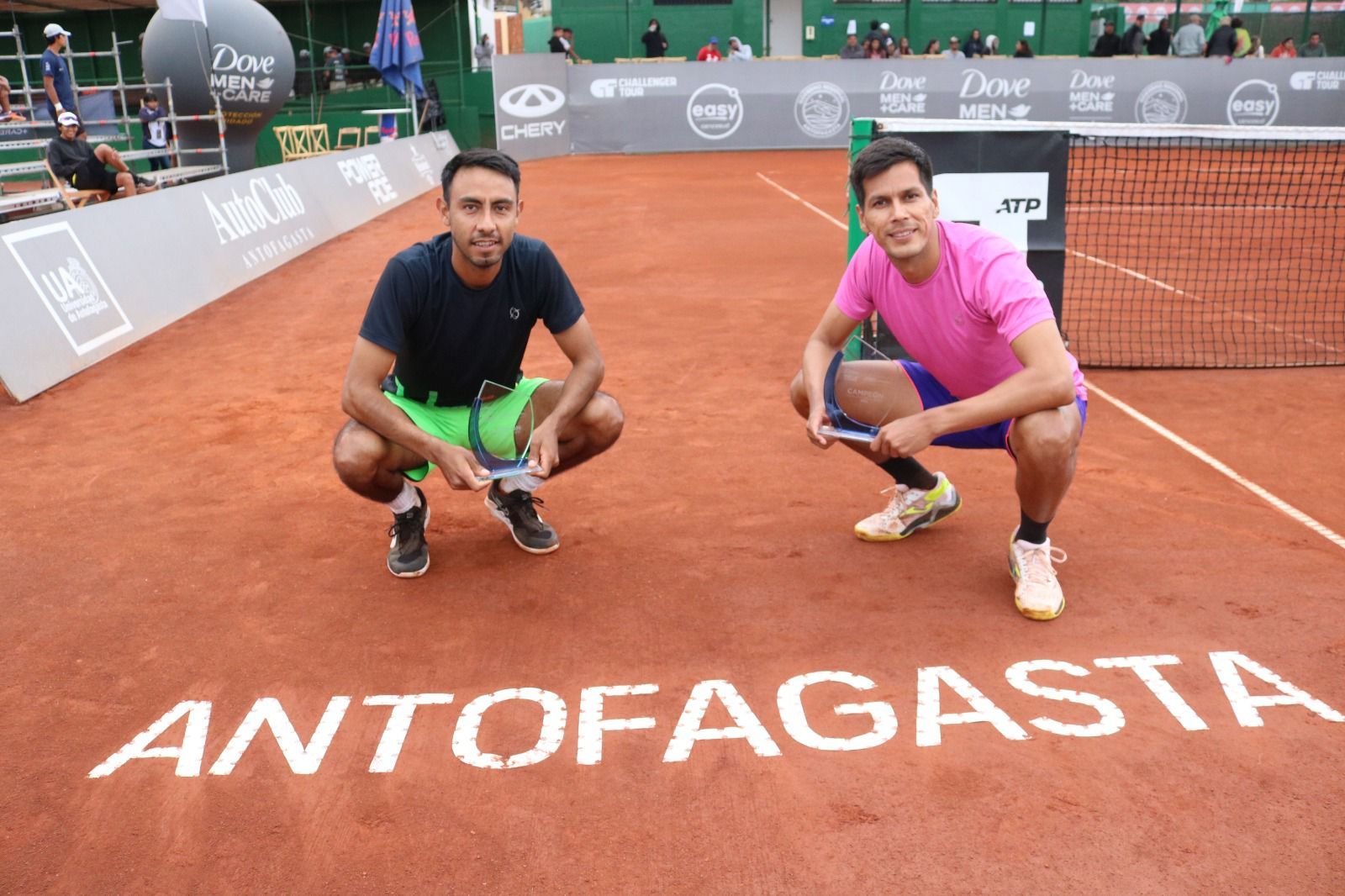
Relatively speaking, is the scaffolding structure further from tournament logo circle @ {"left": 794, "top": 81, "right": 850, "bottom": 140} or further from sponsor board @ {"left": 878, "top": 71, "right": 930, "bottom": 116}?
sponsor board @ {"left": 878, "top": 71, "right": 930, "bottom": 116}

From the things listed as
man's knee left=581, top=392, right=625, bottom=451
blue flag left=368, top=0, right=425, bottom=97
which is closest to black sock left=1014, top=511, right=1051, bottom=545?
man's knee left=581, top=392, right=625, bottom=451

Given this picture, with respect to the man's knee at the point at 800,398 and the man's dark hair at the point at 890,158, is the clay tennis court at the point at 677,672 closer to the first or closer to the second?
the man's knee at the point at 800,398

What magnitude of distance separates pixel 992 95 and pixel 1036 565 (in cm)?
2359

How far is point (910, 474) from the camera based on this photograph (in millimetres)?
4887

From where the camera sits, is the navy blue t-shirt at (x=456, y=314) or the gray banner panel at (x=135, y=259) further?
the gray banner panel at (x=135, y=259)

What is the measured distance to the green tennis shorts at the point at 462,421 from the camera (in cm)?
463

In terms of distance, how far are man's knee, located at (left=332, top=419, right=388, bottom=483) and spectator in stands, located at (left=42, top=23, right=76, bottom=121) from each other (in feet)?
42.0

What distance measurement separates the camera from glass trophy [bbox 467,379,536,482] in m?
4.64

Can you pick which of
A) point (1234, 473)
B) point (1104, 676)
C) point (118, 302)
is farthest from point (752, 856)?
point (118, 302)

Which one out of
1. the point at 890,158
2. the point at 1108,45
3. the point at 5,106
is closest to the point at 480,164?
the point at 890,158

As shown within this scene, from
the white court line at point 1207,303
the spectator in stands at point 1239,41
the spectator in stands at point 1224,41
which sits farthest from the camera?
the spectator in stands at point 1239,41

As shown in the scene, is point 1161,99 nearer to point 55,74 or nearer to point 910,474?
point 55,74

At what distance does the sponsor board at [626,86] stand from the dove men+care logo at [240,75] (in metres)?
9.13

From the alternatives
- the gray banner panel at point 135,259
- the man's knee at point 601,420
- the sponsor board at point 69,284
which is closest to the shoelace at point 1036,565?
the man's knee at point 601,420
